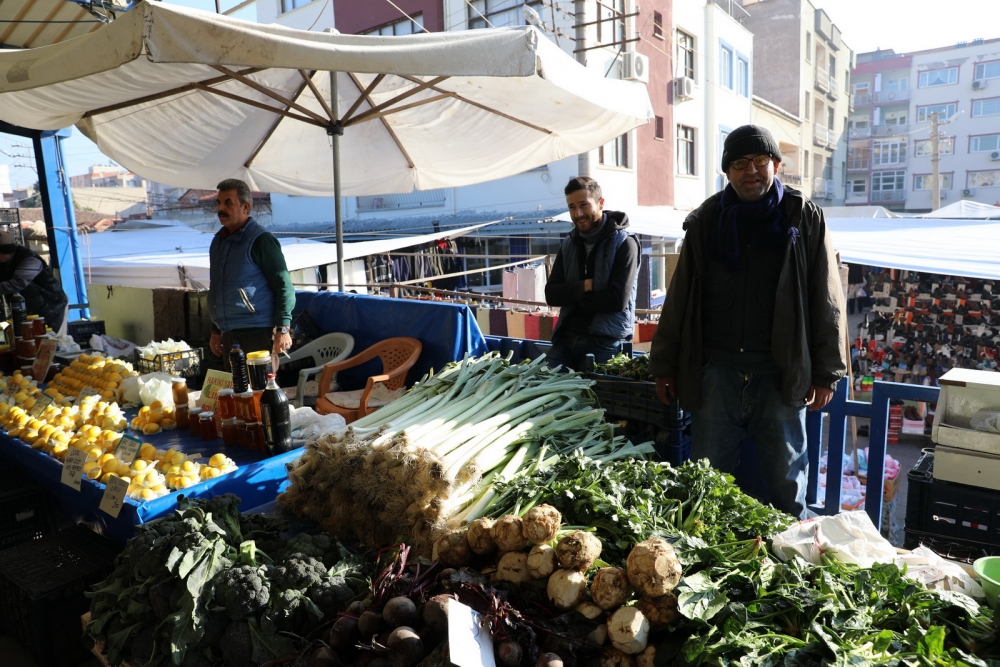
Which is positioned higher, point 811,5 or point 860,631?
point 811,5

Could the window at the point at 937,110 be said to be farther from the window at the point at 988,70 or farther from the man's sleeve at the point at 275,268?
the man's sleeve at the point at 275,268

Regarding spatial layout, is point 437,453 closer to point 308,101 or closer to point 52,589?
point 52,589

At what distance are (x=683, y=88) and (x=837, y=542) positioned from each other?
21.1 metres

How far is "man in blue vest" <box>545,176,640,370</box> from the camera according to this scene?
3.91 m

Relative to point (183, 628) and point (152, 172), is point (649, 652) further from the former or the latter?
point (152, 172)

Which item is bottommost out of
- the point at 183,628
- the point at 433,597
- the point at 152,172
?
the point at 183,628

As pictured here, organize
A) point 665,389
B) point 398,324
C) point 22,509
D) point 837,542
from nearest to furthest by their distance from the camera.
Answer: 1. point 837,542
2. point 665,389
3. point 22,509
4. point 398,324

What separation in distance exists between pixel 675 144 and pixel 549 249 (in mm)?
6508

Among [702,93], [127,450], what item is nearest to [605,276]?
[127,450]

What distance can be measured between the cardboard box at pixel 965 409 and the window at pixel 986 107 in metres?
57.9

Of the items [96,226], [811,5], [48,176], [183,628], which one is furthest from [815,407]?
[811,5]

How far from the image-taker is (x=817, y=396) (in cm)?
297

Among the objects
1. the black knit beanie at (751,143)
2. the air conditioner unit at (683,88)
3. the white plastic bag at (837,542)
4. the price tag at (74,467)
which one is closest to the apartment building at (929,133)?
the air conditioner unit at (683,88)

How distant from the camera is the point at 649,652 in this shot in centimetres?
159
